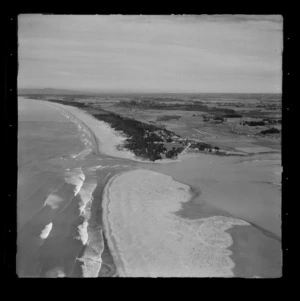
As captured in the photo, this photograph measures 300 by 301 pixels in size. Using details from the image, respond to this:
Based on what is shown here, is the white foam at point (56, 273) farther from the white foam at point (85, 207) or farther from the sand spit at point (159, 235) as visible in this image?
the sand spit at point (159, 235)

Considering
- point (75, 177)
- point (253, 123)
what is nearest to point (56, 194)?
point (75, 177)

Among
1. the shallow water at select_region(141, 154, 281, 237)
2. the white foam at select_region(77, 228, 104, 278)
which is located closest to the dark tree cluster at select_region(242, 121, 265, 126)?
the shallow water at select_region(141, 154, 281, 237)

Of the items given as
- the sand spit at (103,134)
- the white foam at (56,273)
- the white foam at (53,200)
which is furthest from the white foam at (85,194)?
the white foam at (56,273)

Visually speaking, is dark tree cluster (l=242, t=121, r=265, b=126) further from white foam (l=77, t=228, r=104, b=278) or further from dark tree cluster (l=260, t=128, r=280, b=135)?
white foam (l=77, t=228, r=104, b=278)

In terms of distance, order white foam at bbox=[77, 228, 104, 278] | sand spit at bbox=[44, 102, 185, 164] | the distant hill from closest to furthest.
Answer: white foam at bbox=[77, 228, 104, 278]
the distant hill
sand spit at bbox=[44, 102, 185, 164]

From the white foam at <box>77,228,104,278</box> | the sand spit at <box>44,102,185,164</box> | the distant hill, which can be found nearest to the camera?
the white foam at <box>77,228,104,278</box>
